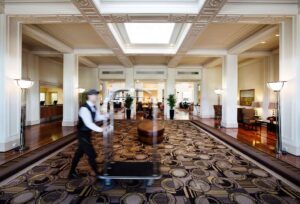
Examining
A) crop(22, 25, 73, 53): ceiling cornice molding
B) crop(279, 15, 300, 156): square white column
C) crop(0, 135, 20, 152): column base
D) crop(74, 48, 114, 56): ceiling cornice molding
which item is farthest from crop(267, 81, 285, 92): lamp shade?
crop(22, 25, 73, 53): ceiling cornice molding

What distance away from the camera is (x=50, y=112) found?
10.6 metres

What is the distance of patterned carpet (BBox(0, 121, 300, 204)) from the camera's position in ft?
8.63

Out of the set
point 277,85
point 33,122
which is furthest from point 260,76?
point 33,122

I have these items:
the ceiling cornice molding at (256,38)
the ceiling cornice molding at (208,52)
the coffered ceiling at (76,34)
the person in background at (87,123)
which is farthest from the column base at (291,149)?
the coffered ceiling at (76,34)

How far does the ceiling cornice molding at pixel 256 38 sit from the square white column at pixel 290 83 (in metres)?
0.72

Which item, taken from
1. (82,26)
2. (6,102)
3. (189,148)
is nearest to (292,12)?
(189,148)

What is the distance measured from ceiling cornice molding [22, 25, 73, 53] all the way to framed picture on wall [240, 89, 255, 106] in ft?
32.5

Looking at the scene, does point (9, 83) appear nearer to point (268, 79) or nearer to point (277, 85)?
point (277, 85)

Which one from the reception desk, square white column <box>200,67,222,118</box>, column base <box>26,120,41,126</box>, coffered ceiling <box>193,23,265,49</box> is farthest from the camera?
square white column <box>200,67,222,118</box>

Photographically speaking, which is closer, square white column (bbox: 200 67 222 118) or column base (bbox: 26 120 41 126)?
column base (bbox: 26 120 41 126)

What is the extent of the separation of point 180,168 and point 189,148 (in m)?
1.57

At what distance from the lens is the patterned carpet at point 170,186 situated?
263cm

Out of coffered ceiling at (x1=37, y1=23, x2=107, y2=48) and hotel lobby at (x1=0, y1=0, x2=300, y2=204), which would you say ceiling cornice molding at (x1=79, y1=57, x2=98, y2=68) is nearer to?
hotel lobby at (x1=0, y1=0, x2=300, y2=204)

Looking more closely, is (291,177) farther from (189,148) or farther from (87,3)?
(87,3)
